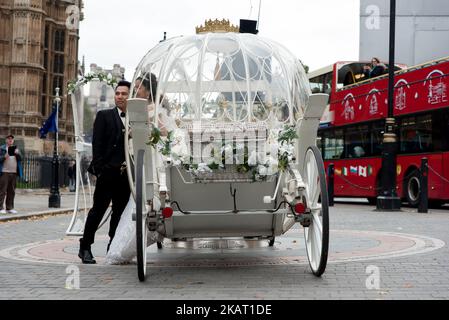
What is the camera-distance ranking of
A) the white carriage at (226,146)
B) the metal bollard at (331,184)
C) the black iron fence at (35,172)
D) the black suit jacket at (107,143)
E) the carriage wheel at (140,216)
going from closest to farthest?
the carriage wheel at (140,216), the white carriage at (226,146), the black suit jacket at (107,143), the metal bollard at (331,184), the black iron fence at (35,172)

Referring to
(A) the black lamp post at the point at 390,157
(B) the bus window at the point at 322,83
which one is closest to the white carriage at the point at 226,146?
(A) the black lamp post at the point at 390,157

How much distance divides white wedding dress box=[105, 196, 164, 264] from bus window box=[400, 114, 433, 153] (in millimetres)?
13659

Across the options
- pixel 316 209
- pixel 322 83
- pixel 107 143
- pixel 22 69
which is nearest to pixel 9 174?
pixel 107 143

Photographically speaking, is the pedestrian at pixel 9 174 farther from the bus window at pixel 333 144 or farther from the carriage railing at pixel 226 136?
the bus window at pixel 333 144

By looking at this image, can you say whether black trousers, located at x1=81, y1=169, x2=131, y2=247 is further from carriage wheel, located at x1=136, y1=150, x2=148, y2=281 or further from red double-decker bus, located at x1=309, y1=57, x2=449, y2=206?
red double-decker bus, located at x1=309, y1=57, x2=449, y2=206

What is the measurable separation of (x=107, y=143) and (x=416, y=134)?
14.2 m

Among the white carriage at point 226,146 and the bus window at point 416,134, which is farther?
the bus window at point 416,134

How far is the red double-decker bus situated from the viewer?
62.6 ft

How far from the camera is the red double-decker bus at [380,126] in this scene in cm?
1908

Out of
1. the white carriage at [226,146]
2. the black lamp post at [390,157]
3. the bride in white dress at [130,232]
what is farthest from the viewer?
the black lamp post at [390,157]

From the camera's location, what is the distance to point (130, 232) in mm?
7500

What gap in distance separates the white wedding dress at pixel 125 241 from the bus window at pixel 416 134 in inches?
538

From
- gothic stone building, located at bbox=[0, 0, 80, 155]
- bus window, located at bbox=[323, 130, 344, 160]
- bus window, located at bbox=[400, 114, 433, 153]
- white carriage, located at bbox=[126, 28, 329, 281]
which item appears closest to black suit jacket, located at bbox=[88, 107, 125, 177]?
white carriage, located at bbox=[126, 28, 329, 281]
